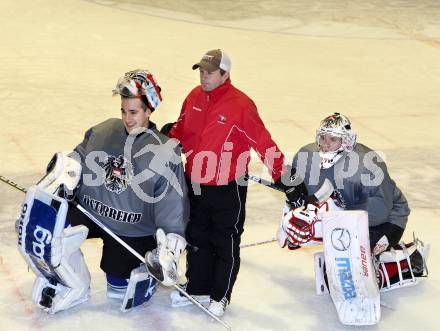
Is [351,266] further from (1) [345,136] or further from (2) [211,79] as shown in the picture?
(2) [211,79]

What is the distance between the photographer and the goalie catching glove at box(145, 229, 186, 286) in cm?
405

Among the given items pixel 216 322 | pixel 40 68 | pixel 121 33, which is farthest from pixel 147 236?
pixel 121 33

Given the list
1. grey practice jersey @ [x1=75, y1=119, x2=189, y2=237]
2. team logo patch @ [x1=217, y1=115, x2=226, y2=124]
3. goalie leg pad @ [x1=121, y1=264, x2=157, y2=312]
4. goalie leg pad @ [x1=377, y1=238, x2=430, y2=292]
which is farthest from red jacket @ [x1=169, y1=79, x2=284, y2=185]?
goalie leg pad @ [x1=377, y1=238, x2=430, y2=292]

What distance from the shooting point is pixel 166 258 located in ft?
13.3

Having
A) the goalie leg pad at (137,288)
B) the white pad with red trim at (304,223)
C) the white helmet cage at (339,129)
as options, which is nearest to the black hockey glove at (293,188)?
the white pad with red trim at (304,223)

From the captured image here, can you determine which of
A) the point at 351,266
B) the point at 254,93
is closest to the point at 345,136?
the point at 351,266

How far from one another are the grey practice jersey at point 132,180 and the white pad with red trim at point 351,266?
641mm

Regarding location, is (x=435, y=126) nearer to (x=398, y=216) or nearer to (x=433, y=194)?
(x=433, y=194)

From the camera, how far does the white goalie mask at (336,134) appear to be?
4449mm

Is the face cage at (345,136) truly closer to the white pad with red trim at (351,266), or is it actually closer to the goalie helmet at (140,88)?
the white pad with red trim at (351,266)

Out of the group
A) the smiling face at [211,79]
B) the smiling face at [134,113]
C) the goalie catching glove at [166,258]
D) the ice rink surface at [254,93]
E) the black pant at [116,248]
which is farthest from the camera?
the ice rink surface at [254,93]

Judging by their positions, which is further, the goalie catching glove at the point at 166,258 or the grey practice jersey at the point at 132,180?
the grey practice jersey at the point at 132,180

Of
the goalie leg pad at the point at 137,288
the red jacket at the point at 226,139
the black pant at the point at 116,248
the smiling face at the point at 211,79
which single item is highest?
the smiling face at the point at 211,79

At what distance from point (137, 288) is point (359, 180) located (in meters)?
1.11
